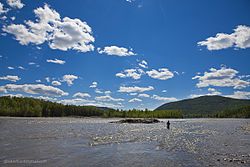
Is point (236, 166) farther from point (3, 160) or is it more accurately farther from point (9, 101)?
point (9, 101)

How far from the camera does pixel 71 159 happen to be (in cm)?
2344

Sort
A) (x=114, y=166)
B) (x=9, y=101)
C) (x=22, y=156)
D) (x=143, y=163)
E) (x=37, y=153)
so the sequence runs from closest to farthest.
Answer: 1. (x=114, y=166)
2. (x=143, y=163)
3. (x=22, y=156)
4. (x=37, y=153)
5. (x=9, y=101)

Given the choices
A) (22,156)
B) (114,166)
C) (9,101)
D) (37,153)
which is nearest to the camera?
(114,166)

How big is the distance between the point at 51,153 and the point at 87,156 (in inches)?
160

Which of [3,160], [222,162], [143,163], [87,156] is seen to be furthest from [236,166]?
[3,160]

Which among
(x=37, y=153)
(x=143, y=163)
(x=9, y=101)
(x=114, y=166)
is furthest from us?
(x=9, y=101)

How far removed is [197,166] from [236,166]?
311 cm

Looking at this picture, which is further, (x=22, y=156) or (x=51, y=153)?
(x=51, y=153)

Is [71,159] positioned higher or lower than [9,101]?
lower

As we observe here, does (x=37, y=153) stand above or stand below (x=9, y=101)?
below

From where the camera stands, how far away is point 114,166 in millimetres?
20797

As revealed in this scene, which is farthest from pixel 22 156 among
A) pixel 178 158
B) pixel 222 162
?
pixel 222 162

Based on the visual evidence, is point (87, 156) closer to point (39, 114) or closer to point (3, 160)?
point (3, 160)

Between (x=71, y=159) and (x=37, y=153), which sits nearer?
(x=71, y=159)
